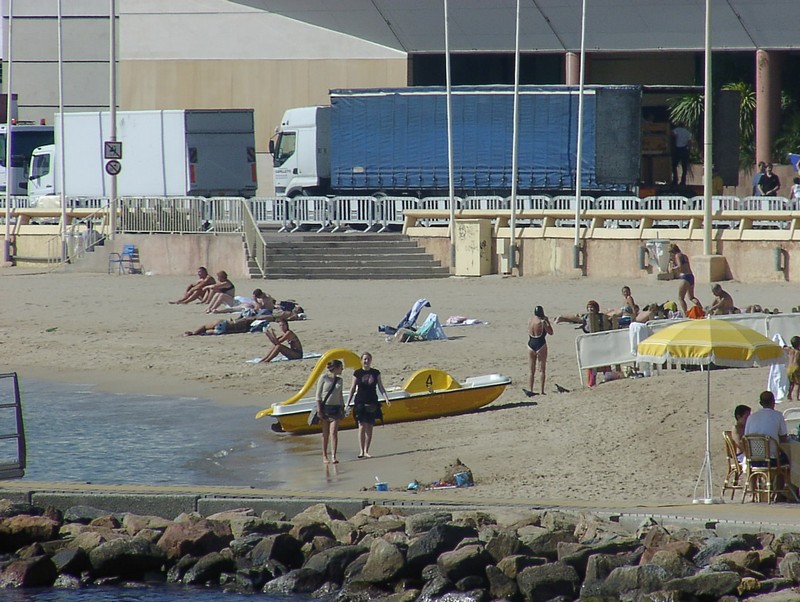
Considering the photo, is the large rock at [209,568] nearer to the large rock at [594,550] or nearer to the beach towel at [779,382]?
the large rock at [594,550]

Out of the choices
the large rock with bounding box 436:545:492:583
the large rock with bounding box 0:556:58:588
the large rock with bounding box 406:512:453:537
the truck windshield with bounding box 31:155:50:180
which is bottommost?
the large rock with bounding box 0:556:58:588

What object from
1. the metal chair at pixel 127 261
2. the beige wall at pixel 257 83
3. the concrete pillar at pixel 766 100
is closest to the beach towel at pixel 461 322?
the metal chair at pixel 127 261

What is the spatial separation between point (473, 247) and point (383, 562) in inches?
827

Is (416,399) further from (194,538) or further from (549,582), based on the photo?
(549,582)

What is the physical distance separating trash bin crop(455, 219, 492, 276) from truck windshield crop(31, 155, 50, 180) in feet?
49.1

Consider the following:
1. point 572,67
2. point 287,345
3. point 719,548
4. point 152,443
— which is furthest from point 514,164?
point 719,548

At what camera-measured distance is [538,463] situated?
58.3 feet

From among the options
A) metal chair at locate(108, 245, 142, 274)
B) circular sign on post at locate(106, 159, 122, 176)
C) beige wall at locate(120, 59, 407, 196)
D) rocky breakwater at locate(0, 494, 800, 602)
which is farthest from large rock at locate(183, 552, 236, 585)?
beige wall at locate(120, 59, 407, 196)

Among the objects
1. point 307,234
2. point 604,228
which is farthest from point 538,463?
point 307,234

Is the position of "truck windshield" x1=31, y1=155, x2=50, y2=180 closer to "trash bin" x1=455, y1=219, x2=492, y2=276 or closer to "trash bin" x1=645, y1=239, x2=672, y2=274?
"trash bin" x1=455, y1=219, x2=492, y2=276

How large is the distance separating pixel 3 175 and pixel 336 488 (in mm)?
30933

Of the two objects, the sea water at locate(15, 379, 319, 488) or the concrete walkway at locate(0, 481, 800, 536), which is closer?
the concrete walkway at locate(0, 481, 800, 536)

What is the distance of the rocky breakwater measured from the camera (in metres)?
12.4

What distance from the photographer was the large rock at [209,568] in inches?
573
